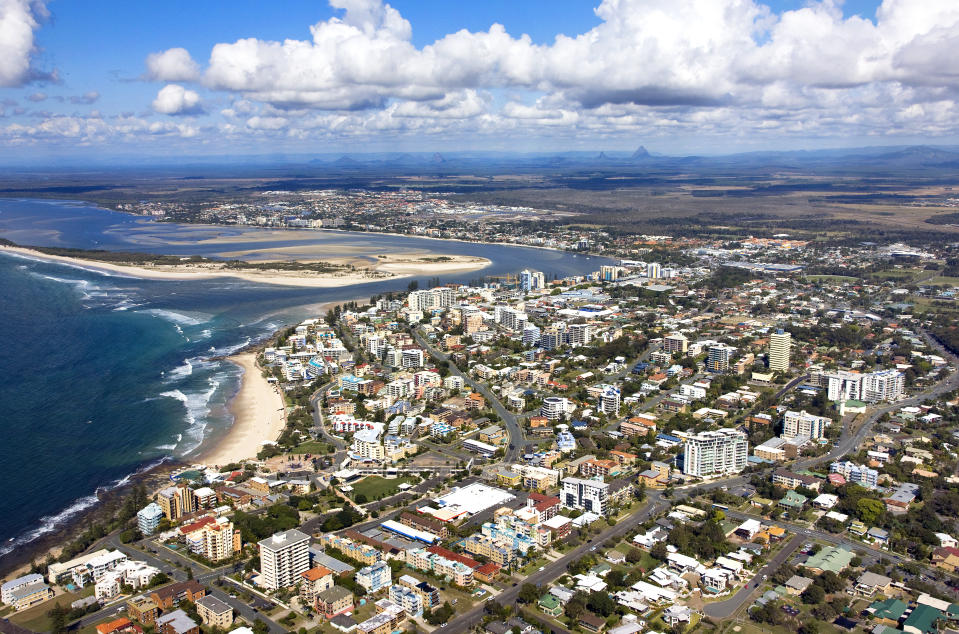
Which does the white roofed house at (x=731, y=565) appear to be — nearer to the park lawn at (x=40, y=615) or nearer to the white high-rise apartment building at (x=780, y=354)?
the park lawn at (x=40, y=615)

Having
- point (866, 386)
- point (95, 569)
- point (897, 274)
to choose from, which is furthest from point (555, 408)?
point (897, 274)

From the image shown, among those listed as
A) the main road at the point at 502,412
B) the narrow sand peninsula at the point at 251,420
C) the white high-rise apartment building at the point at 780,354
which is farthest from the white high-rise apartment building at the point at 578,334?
the narrow sand peninsula at the point at 251,420

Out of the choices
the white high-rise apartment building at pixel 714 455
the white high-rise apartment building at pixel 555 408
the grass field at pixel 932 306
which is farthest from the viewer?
the grass field at pixel 932 306

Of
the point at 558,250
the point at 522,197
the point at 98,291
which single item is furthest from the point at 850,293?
the point at 522,197

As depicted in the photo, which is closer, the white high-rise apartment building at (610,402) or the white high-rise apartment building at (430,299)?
the white high-rise apartment building at (610,402)

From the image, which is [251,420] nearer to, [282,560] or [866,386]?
[282,560]

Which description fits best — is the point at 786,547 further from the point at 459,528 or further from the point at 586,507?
the point at 459,528
